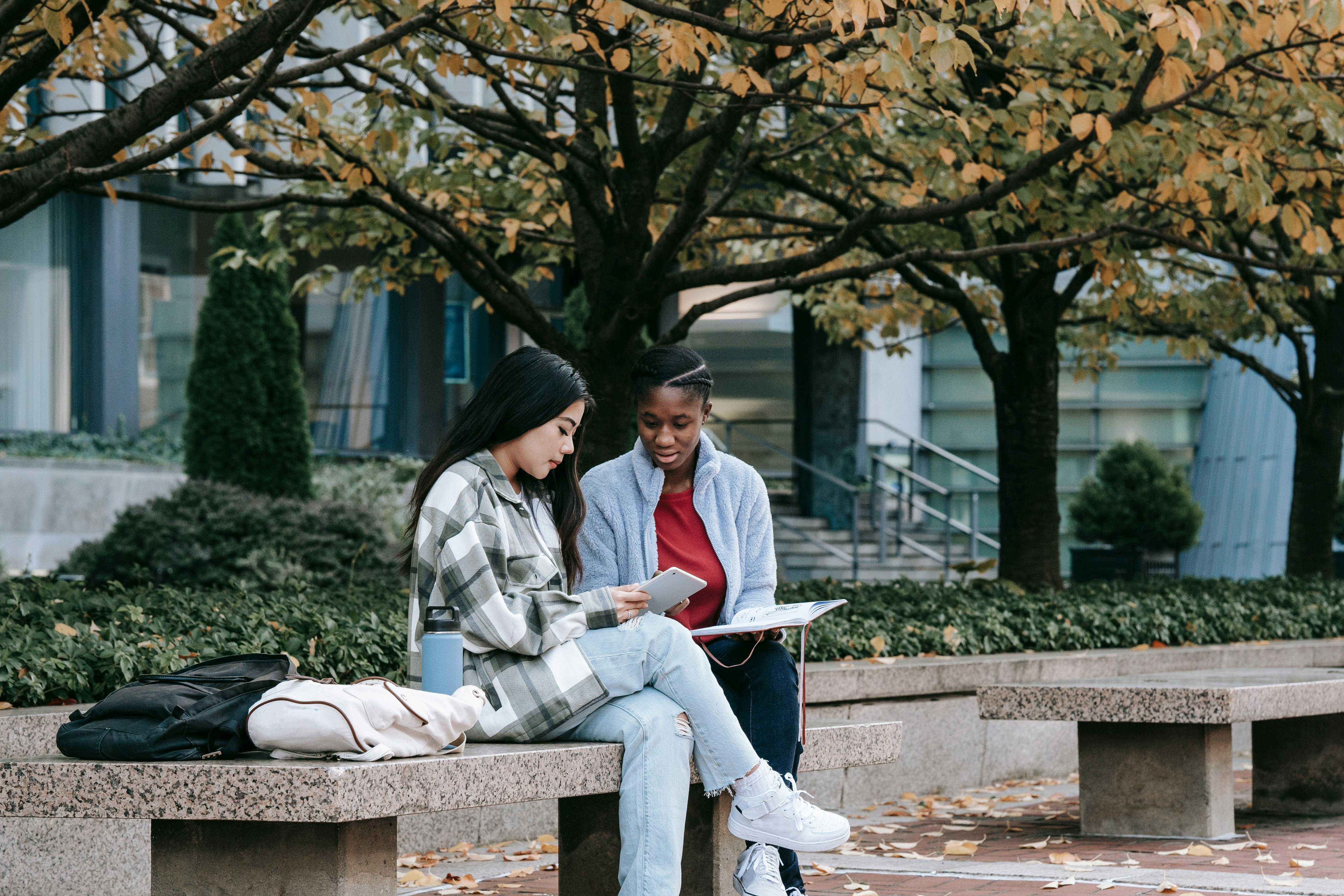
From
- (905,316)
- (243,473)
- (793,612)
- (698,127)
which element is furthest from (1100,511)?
(793,612)

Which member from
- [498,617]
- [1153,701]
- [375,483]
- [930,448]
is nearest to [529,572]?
[498,617]

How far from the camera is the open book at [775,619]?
427cm

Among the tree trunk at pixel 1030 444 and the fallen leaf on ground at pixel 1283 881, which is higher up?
the tree trunk at pixel 1030 444

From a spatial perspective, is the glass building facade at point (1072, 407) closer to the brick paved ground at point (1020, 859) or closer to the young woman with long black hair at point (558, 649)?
the brick paved ground at point (1020, 859)

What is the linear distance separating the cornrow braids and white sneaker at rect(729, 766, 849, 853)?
118 cm

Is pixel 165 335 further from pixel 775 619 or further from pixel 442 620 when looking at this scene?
pixel 442 620

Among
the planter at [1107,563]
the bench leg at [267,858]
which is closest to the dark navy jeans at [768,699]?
the bench leg at [267,858]

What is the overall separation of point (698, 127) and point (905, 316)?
7.01 m

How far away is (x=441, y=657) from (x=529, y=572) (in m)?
0.41

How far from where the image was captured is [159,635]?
5.93 meters

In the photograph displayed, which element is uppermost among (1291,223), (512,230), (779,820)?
(512,230)

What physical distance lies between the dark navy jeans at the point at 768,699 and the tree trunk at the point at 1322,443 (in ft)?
34.5

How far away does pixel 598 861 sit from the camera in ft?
14.3

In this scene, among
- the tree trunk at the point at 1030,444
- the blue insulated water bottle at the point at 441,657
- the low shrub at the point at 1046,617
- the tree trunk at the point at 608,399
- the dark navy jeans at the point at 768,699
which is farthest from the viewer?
the tree trunk at the point at 1030,444
